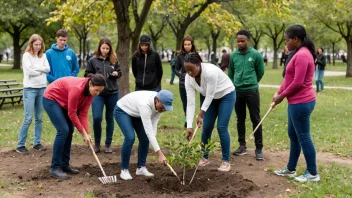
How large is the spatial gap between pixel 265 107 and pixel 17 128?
718 centimetres

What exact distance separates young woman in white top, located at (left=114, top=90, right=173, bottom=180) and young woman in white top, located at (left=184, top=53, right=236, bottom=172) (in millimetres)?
578

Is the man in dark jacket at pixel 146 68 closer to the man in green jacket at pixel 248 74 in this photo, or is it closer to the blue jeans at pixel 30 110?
the man in green jacket at pixel 248 74

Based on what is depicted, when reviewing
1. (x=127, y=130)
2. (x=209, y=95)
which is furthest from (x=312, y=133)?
(x=127, y=130)

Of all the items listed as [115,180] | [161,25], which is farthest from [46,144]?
[161,25]

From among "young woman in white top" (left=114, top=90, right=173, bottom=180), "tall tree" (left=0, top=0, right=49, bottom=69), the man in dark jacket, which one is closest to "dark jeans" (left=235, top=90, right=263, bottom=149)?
the man in dark jacket

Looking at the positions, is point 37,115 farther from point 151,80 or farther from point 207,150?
point 207,150

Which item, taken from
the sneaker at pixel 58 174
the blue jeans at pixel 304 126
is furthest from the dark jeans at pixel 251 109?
the sneaker at pixel 58 174

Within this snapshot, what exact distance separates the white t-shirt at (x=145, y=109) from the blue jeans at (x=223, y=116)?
1.11 m

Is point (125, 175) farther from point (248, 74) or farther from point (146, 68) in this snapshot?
point (248, 74)

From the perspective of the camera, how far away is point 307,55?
208 inches

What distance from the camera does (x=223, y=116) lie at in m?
6.04

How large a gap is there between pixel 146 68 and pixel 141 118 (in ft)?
7.75

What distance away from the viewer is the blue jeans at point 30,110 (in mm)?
7027

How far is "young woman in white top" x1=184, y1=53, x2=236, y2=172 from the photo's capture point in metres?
5.58
